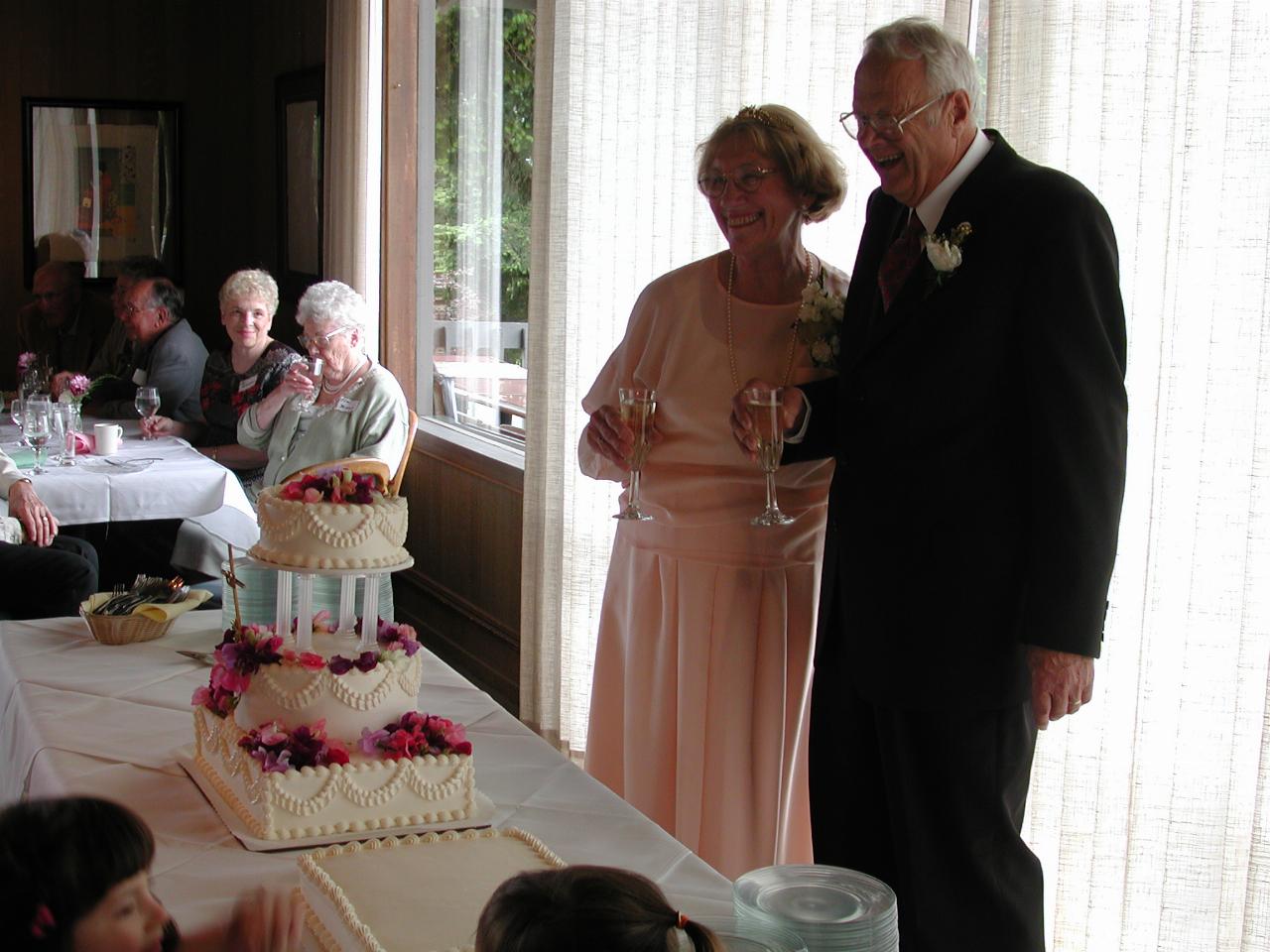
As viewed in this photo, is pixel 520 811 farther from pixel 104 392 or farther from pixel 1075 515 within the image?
pixel 104 392

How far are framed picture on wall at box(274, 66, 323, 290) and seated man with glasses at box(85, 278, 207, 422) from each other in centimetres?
145

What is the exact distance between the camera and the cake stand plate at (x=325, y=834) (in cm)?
Answer: 177

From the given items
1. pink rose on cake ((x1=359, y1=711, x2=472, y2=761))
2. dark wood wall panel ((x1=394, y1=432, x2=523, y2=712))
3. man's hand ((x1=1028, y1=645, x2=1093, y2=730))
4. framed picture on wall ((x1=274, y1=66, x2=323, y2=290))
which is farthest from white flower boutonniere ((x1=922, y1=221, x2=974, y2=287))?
framed picture on wall ((x1=274, y1=66, x2=323, y2=290))

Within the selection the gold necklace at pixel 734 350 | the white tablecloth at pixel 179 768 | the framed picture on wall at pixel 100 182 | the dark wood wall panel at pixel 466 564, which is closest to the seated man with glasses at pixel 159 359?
the dark wood wall panel at pixel 466 564

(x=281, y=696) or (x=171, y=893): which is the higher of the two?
(x=281, y=696)

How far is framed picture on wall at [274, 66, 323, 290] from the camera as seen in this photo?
7.65 metres

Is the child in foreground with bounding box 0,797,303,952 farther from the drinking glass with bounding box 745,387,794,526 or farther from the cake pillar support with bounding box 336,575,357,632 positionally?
the drinking glass with bounding box 745,387,794,526

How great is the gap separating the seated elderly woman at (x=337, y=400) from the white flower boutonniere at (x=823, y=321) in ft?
8.00

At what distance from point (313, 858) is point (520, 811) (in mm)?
385

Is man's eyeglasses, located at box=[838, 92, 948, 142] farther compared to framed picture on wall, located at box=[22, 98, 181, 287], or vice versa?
framed picture on wall, located at box=[22, 98, 181, 287]

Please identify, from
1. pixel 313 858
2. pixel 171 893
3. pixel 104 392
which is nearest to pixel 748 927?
pixel 313 858

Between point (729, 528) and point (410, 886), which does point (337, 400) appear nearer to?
point (729, 528)

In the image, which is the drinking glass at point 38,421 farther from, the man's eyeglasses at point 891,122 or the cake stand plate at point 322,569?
the man's eyeglasses at point 891,122

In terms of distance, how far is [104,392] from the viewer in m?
6.50
